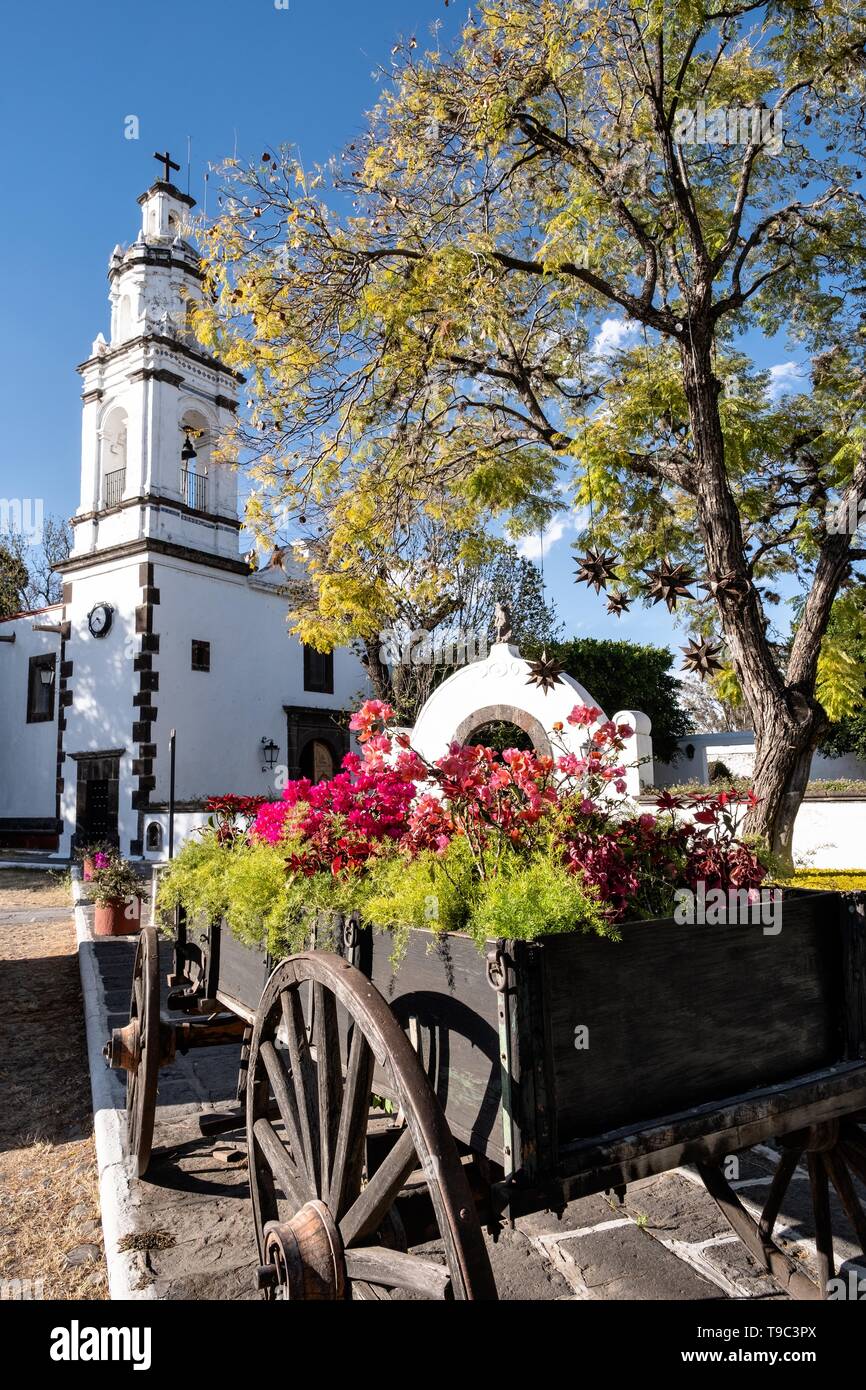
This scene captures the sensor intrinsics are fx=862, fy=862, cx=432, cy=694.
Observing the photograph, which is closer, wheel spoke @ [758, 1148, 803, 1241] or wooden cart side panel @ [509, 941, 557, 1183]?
wooden cart side panel @ [509, 941, 557, 1183]

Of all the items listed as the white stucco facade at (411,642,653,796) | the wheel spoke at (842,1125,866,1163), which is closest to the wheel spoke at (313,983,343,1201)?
the wheel spoke at (842,1125,866,1163)

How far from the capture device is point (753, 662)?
5.81 metres

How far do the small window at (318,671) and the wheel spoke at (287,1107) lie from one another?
17.8 metres

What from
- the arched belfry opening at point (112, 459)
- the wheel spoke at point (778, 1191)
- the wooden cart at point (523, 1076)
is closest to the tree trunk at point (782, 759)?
the wheel spoke at point (778, 1191)

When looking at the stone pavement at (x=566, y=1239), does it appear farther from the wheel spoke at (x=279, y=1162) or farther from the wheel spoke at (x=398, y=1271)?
the wheel spoke at (x=398, y=1271)

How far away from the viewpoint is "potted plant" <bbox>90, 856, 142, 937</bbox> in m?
9.16

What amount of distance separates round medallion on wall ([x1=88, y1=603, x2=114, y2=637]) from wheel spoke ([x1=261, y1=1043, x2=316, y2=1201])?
16492mm

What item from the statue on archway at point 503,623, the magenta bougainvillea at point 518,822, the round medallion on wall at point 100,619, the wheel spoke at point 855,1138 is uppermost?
the round medallion on wall at point 100,619

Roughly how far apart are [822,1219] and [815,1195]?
0.30 ft

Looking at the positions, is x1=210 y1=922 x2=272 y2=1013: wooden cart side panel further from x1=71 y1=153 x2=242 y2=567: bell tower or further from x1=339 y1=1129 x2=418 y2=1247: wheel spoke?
x1=71 y1=153 x2=242 y2=567: bell tower

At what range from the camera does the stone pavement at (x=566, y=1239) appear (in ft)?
8.75

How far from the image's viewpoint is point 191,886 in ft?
10.8
